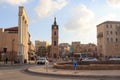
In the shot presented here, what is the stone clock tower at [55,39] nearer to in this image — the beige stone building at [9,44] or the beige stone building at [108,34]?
the beige stone building at [108,34]

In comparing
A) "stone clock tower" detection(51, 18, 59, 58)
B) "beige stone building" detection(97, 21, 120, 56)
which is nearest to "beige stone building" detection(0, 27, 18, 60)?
"stone clock tower" detection(51, 18, 59, 58)

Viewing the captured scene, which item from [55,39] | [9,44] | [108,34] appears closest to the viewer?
[9,44]

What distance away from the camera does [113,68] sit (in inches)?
1329

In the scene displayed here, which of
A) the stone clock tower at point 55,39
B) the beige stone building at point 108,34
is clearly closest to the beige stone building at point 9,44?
the stone clock tower at point 55,39

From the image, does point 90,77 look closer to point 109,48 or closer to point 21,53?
point 21,53

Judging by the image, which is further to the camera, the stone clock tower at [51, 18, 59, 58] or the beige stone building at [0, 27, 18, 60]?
the stone clock tower at [51, 18, 59, 58]

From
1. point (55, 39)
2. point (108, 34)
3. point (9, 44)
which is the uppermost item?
point (108, 34)

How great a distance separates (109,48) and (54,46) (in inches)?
1063

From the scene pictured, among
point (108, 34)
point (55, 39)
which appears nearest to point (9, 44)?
point (55, 39)

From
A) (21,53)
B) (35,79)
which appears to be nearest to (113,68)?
(35,79)

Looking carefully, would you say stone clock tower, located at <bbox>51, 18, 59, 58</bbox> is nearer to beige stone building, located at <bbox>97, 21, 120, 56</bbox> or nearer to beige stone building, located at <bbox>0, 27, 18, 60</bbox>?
beige stone building, located at <bbox>97, 21, 120, 56</bbox>

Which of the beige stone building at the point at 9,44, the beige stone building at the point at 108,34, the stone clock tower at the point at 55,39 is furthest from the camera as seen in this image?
the beige stone building at the point at 108,34

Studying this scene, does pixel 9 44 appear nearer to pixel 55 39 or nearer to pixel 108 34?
pixel 55 39

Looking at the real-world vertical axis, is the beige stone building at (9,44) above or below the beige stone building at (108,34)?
below
